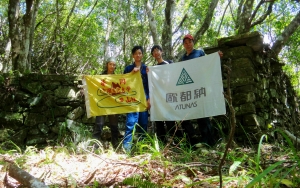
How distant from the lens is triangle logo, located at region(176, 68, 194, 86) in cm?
388

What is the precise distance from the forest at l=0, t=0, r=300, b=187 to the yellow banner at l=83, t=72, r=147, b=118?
0.62 meters

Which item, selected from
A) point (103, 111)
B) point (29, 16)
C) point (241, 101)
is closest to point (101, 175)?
point (103, 111)

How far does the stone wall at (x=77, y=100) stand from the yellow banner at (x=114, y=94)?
26.7 inches

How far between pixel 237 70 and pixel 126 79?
1.68 metres

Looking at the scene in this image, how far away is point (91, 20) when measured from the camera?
34.1 ft

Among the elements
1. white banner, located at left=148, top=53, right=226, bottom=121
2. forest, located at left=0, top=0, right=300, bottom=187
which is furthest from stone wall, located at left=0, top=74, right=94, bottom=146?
white banner, located at left=148, top=53, right=226, bottom=121

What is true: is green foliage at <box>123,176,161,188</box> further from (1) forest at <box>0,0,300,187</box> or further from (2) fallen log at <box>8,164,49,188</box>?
(2) fallen log at <box>8,164,49,188</box>

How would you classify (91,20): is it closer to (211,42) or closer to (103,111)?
(211,42)

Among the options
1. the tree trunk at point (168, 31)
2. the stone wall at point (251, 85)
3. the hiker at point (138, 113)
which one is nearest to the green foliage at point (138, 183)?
the hiker at point (138, 113)

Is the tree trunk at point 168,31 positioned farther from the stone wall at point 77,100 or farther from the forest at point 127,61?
the stone wall at point 77,100

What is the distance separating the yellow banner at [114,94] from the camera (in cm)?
405

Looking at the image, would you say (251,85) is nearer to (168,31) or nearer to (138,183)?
(168,31)

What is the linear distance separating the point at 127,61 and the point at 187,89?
563 centimetres

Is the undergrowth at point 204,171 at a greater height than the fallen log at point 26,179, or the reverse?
the fallen log at point 26,179
